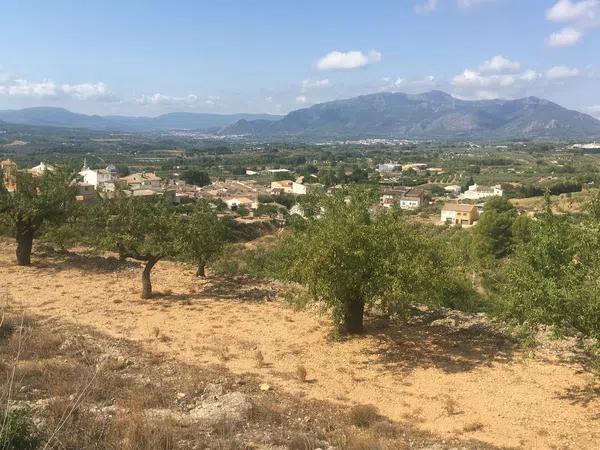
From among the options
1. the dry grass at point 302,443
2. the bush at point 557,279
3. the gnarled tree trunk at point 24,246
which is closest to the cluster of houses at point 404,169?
the gnarled tree trunk at point 24,246

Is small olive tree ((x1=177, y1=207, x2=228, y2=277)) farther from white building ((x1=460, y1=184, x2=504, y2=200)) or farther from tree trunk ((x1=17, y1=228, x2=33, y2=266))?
white building ((x1=460, y1=184, x2=504, y2=200))

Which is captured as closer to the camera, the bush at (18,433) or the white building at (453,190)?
the bush at (18,433)

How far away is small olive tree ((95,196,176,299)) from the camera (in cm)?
1683

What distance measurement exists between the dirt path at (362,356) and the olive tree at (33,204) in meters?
1.56

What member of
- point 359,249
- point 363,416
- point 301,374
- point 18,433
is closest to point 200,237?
point 359,249

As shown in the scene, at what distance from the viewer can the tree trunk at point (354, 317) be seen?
1430 centimetres

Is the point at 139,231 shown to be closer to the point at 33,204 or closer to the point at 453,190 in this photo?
the point at 33,204

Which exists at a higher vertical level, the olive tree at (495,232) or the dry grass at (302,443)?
the dry grass at (302,443)

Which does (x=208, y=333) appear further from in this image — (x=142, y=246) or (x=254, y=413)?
(x=254, y=413)

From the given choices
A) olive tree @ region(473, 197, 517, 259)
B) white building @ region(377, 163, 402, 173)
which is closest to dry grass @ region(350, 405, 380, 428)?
olive tree @ region(473, 197, 517, 259)

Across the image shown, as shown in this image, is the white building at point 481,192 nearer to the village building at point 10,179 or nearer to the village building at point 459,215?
the village building at point 459,215

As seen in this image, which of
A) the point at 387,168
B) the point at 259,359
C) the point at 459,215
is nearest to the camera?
the point at 259,359

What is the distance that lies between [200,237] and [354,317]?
23.2 feet

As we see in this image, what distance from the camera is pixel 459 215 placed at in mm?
71938
